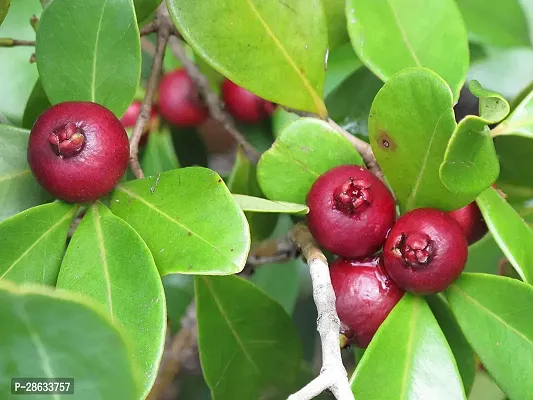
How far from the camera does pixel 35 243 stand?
81 cm

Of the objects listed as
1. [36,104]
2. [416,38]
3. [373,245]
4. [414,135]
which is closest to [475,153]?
[414,135]

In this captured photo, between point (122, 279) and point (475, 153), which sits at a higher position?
point (475, 153)

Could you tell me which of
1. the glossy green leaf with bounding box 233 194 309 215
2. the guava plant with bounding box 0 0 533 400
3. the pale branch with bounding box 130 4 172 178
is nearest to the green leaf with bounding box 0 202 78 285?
the guava plant with bounding box 0 0 533 400

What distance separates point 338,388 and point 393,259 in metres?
0.21

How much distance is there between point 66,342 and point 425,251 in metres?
0.46

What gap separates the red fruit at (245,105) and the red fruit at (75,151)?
18.0 inches

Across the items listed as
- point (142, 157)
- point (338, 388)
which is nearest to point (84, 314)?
point (338, 388)

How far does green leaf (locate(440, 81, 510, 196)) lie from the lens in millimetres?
715

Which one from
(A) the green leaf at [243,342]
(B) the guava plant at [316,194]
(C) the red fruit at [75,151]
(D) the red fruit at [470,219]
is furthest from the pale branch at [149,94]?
(D) the red fruit at [470,219]

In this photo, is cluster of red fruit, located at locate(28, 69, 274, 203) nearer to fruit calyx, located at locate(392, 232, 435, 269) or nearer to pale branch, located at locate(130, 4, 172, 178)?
pale branch, located at locate(130, 4, 172, 178)

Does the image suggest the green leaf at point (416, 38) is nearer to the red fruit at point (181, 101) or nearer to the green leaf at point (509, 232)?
the green leaf at point (509, 232)

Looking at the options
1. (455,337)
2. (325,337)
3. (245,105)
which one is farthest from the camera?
(245,105)

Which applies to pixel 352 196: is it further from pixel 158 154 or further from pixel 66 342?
pixel 158 154

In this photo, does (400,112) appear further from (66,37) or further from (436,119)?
(66,37)
